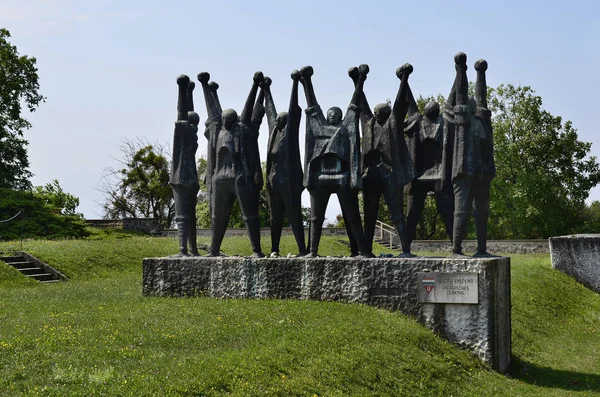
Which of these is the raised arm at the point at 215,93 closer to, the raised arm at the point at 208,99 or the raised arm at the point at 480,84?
the raised arm at the point at 208,99

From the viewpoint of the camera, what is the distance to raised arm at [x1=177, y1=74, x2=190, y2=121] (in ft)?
39.1

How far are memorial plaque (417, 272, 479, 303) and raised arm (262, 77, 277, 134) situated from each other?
3552 mm

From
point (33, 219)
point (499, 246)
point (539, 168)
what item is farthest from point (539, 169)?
point (33, 219)

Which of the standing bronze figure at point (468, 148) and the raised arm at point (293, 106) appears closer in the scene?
the standing bronze figure at point (468, 148)

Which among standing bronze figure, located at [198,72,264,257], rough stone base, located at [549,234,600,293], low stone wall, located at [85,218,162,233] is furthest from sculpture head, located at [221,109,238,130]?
low stone wall, located at [85,218,162,233]

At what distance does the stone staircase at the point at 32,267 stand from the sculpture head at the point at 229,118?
22.9 feet

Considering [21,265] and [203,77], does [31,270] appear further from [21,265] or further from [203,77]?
[203,77]

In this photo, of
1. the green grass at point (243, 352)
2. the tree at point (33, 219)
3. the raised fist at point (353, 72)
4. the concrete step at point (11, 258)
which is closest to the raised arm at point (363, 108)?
the raised fist at point (353, 72)

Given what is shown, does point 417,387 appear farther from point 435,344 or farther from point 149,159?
point 149,159

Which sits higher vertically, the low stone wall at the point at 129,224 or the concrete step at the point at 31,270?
the low stone wall at the point at 129,224

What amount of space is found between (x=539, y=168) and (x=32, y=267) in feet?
92.1

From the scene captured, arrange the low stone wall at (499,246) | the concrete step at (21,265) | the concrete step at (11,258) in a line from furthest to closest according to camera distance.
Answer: the low stone wall at (499,246) < the concrete step at (11,258) < the concrete step at (21,265)

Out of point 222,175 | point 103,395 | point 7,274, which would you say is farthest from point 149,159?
point 103,395

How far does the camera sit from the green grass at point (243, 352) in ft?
20.8
